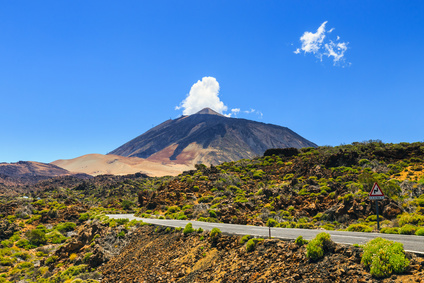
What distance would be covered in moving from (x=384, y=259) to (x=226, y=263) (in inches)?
314

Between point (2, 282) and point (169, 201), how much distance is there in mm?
23132

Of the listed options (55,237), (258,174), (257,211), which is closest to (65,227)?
(55,237)

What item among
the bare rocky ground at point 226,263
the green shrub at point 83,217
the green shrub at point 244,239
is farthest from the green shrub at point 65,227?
the green shrub at point 244,239

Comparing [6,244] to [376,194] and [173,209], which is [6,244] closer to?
[173,209]

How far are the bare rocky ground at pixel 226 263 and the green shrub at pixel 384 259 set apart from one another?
0.64ft

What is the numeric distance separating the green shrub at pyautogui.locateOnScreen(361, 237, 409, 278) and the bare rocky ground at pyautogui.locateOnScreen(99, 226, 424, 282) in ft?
0.64

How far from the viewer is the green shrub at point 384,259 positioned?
8047 mm

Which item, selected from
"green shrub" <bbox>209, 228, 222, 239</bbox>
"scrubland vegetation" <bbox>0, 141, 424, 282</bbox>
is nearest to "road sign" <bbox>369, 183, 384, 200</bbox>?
"scrubland vegetation" <bbox>0, 141, 424, 282</bbox>

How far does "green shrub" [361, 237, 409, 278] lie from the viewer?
8.05 m

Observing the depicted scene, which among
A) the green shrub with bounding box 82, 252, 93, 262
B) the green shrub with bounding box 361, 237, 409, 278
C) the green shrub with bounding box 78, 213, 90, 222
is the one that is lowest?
the green shrub with bounding box 82, 252, 93, 262

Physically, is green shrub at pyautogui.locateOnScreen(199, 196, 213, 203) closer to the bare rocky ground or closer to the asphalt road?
the bare rocky ground

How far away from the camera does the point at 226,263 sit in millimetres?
14234

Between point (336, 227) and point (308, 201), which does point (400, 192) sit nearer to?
point (308, 201)

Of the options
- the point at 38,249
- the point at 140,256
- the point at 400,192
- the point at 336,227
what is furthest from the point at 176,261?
the point at 38,249
